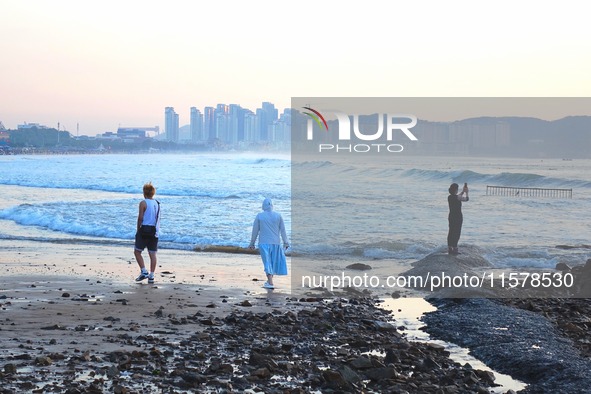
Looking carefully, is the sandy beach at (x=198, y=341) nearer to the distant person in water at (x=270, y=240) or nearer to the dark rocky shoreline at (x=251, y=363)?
the dark rocky shoreline at (x=251, y=363)

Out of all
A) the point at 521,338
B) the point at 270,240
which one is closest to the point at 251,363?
the point at 521,338

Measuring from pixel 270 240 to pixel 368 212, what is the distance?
17.4m

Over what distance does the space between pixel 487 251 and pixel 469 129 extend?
26.9 m

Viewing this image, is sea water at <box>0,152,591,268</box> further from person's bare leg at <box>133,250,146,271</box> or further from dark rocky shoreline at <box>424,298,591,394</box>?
person's bare leg at <box>133,250,146,271</box>

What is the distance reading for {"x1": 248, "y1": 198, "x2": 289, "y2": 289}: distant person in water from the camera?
12508mm

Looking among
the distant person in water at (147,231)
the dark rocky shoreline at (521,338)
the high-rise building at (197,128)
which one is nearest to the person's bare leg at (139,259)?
the distant person in water at (147,231)

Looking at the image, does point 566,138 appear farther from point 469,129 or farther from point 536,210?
point 536,210

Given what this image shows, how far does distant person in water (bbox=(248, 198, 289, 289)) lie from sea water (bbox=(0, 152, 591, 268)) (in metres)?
4.87

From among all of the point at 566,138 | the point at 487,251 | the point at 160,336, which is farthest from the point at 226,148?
the point at 160,336

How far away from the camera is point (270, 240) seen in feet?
41.5

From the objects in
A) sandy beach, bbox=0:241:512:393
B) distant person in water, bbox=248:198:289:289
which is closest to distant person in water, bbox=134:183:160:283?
sandy beach, bbox=0:241:512:393

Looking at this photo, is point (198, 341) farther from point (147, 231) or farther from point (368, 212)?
point (368, 212)

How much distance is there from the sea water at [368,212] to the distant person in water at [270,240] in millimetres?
4867

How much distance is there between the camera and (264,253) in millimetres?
12516
